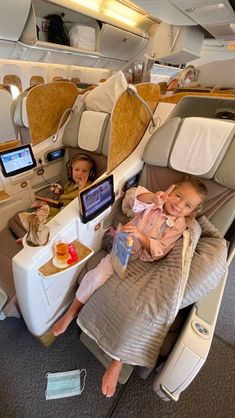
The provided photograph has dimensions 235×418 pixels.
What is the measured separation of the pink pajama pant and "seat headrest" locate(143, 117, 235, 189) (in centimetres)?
66

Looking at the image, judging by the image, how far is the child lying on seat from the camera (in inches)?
43.4

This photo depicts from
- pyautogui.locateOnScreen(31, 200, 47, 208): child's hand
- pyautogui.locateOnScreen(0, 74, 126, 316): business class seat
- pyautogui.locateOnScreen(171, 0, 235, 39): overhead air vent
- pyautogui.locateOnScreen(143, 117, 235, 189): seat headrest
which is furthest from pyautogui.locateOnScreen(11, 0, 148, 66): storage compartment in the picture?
pyautogui.locateOnScreen(143, 117, 235, 189): seat headrest

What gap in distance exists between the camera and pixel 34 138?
1.71 metres

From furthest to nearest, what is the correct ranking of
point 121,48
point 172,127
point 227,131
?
point 121,48, point 172,127, point 227,131

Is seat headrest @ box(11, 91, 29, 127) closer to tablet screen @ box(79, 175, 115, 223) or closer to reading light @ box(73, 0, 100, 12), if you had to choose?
tablet screen @ box(79, 175, 115, 223)

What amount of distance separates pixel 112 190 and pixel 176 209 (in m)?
0.35

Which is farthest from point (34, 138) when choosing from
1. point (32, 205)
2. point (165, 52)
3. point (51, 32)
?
point (165, 52)

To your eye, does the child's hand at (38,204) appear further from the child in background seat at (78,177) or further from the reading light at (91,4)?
the reading light at (91,4)

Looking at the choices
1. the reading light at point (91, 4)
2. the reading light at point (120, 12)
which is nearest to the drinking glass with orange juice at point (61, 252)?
the reading light at point (91, 4)

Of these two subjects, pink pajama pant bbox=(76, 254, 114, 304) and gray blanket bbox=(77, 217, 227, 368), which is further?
pink pajama pant bbox=(76, 254, 114, 304)

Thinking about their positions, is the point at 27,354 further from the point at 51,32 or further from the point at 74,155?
the point at 51,32

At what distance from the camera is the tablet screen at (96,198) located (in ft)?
3.25

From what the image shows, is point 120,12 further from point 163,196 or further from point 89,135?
point 163,196

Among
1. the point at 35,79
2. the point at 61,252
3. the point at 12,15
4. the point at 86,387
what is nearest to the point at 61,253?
the point at 61,252
